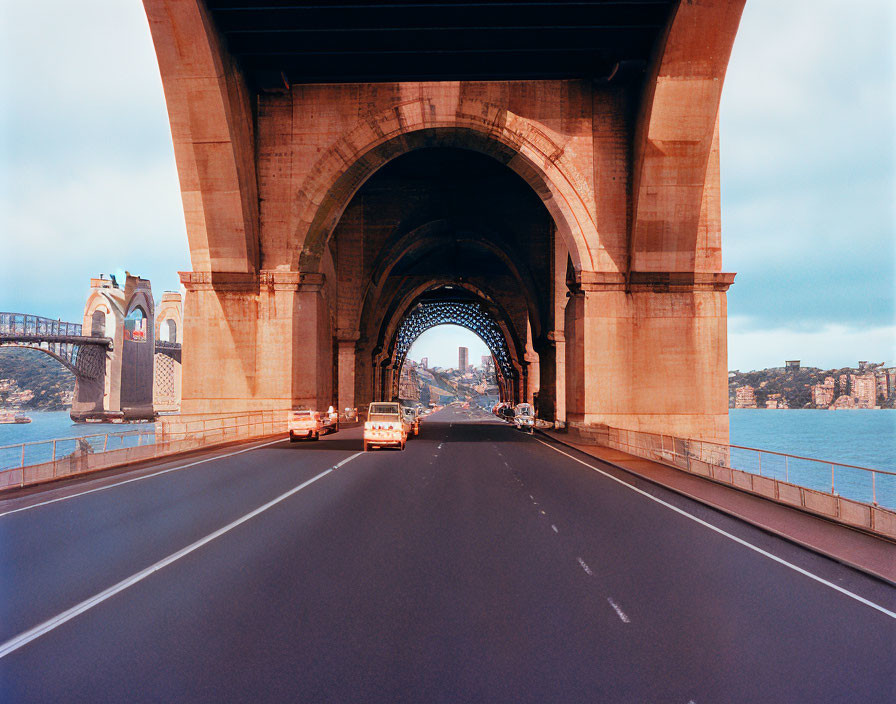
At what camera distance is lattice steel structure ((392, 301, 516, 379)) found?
11488 centimetres

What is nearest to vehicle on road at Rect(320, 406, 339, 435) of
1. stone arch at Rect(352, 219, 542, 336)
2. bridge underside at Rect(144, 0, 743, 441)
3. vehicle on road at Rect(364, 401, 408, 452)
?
bridge underside at Rect(144, 0, 743, 441)

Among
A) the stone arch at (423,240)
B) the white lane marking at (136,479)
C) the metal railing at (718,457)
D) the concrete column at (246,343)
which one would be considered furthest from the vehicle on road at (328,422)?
the stone arch at (423,240)

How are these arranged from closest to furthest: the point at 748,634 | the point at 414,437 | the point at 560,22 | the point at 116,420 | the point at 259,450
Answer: the point at 748,634 < the point at 259,450 < the point at 560,22 < the point at 414,437 < the point at 116,420

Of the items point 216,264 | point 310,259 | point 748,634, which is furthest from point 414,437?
point 748,634

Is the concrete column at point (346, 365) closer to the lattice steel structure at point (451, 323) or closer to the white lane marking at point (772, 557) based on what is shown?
the white lane marking at point (772, 557)

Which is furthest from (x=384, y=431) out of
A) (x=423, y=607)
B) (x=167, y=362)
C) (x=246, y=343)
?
(x=167, y=362)

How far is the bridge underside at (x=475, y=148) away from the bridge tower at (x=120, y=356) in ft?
280

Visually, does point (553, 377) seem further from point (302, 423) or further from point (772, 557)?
point (772, 557)

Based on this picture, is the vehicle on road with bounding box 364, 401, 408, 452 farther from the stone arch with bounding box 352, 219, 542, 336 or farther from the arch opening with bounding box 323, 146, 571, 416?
the stone arch with bounding box 352, 219, 542, 336

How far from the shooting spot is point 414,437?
123 ft

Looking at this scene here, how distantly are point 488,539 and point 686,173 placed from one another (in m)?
23.4

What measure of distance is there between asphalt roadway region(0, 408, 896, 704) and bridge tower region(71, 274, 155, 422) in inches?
4141

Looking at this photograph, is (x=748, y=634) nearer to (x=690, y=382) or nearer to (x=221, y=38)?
(x=690, y=382)

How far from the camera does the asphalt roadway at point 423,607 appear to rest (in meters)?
4.50
